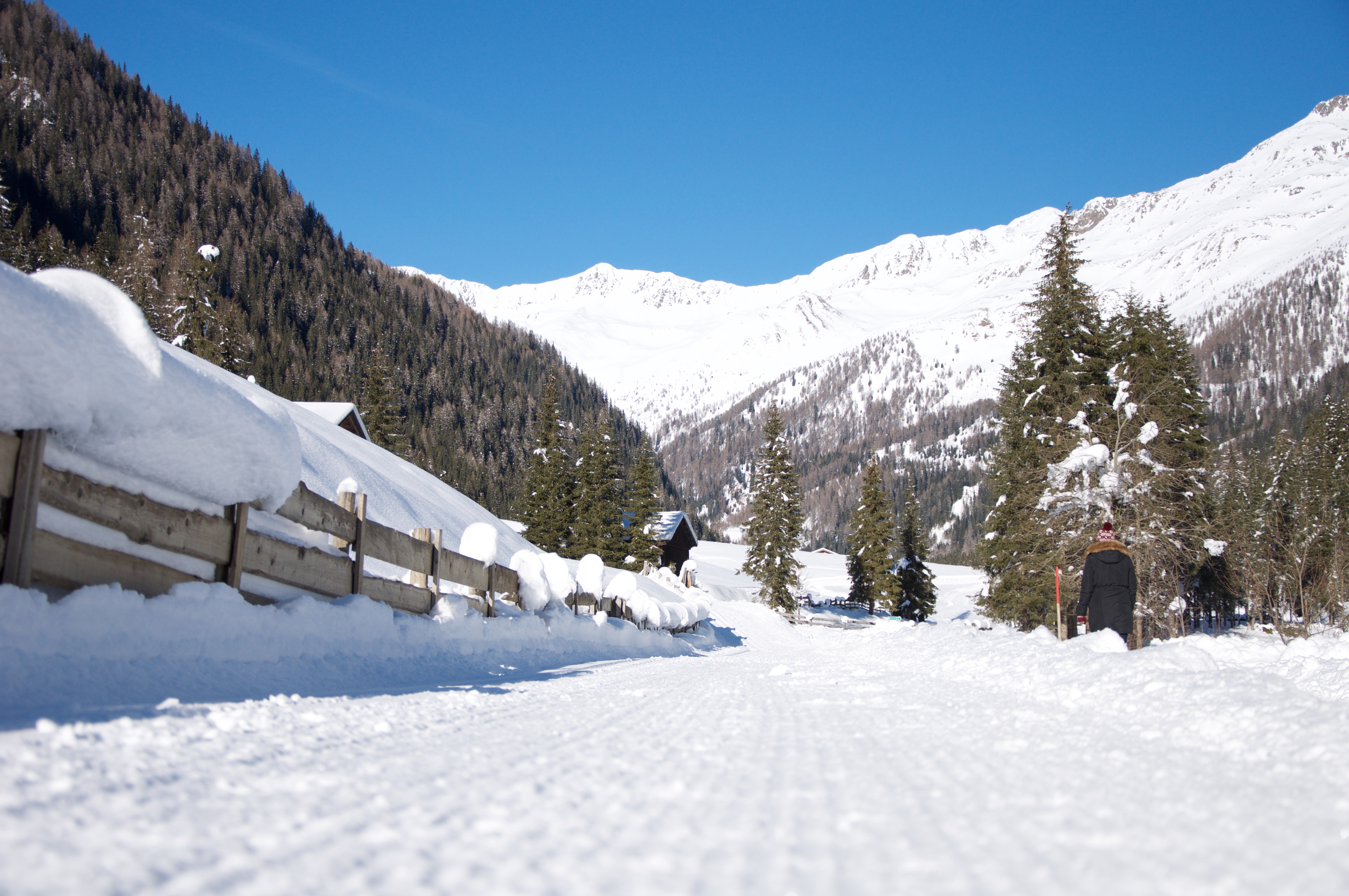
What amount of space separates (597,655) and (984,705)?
6.39 meters

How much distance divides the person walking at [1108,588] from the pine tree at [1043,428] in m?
11.2

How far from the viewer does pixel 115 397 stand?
3447 millimetres

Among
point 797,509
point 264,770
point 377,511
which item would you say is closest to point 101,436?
point 264,770

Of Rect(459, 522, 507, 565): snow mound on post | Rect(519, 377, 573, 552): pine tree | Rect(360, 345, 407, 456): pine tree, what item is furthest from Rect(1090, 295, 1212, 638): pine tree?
Rect(360, 345, 407, 456): pine tree

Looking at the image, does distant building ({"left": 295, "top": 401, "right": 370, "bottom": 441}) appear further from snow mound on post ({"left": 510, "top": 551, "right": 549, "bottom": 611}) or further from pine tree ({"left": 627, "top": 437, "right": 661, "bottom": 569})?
snow mound on post ({"left": 510, "top": 551, "right": 549, "bottom": 611})

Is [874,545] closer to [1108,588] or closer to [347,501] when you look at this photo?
[1108,588]

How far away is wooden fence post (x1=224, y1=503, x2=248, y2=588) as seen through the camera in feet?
14.8

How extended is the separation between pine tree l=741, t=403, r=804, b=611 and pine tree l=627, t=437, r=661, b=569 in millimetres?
6150

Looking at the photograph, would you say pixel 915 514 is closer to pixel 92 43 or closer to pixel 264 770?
pixel 264 770

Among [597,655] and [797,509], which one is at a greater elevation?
[797,509]

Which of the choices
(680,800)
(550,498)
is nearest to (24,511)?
(680,800)

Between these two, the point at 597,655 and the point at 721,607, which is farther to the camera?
the point at 721,607

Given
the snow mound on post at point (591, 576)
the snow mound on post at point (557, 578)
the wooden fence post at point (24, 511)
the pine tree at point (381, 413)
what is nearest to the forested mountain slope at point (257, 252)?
the pine tree at point (381, 413)

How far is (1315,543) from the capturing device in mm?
36250
